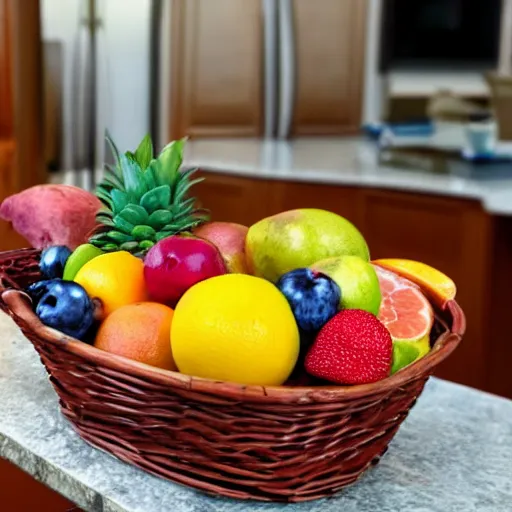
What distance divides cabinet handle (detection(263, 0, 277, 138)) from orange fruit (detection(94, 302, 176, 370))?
3225mm

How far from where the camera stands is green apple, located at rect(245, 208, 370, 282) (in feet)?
2.73

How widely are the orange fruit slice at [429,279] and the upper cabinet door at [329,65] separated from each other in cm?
327

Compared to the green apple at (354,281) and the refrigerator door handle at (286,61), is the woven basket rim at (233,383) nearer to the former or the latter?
the green apple at (354,281)

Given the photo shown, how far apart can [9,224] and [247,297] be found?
470 mm

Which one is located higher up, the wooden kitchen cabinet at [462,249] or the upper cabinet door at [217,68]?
the upper cabinet door at [217,68]

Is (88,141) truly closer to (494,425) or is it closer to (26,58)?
(26,58)

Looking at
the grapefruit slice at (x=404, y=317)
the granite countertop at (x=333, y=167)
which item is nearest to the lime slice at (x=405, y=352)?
the grapefruit slice at (x=404, y=317)

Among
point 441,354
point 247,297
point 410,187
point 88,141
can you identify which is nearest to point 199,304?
point 247,297

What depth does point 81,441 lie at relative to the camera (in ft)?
2.75

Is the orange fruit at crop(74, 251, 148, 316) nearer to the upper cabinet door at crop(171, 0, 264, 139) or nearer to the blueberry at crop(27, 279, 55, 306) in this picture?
the blueberry at crop(27, 279, 55, 306)

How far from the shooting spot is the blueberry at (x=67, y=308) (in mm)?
760

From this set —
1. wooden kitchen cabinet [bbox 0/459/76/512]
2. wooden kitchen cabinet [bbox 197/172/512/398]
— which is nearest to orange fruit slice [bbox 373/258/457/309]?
wooden kitchen cabinet [bbox 0/459/76/512]

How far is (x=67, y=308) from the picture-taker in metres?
0.76

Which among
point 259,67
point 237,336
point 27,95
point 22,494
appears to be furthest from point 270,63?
point 237,336
